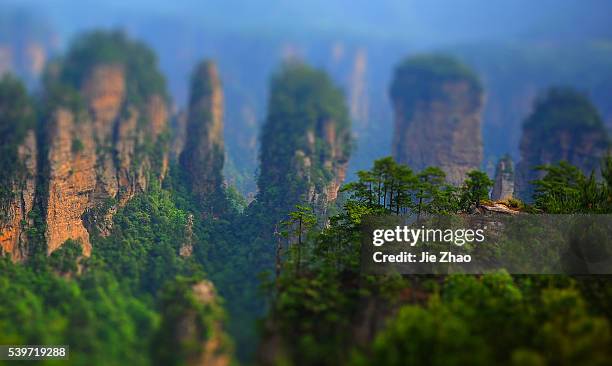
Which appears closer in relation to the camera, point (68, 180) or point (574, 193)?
point (574, 193)

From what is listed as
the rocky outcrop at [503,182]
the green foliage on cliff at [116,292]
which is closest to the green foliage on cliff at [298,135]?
the green foliage on cliff at [116,292]

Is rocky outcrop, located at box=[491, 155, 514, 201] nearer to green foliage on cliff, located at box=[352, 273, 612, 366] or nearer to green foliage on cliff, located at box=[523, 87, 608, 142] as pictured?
green foliage on cliff, located at box=[523, 87, 608, 142]

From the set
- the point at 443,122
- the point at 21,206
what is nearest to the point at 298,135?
the point at 443,122

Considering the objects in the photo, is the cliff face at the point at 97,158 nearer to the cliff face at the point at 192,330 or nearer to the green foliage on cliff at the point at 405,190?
the cliff face at the point at 192,330

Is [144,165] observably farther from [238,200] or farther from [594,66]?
[594,66]

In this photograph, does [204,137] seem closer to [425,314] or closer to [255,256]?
[255,256]

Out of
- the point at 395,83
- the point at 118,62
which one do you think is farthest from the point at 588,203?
the point at 395,83

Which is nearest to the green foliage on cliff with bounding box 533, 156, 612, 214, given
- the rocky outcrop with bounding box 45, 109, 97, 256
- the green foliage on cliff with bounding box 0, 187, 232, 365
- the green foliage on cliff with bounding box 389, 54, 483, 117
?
the green foliage on cliff with bounding box 0, 187, 232, 365
